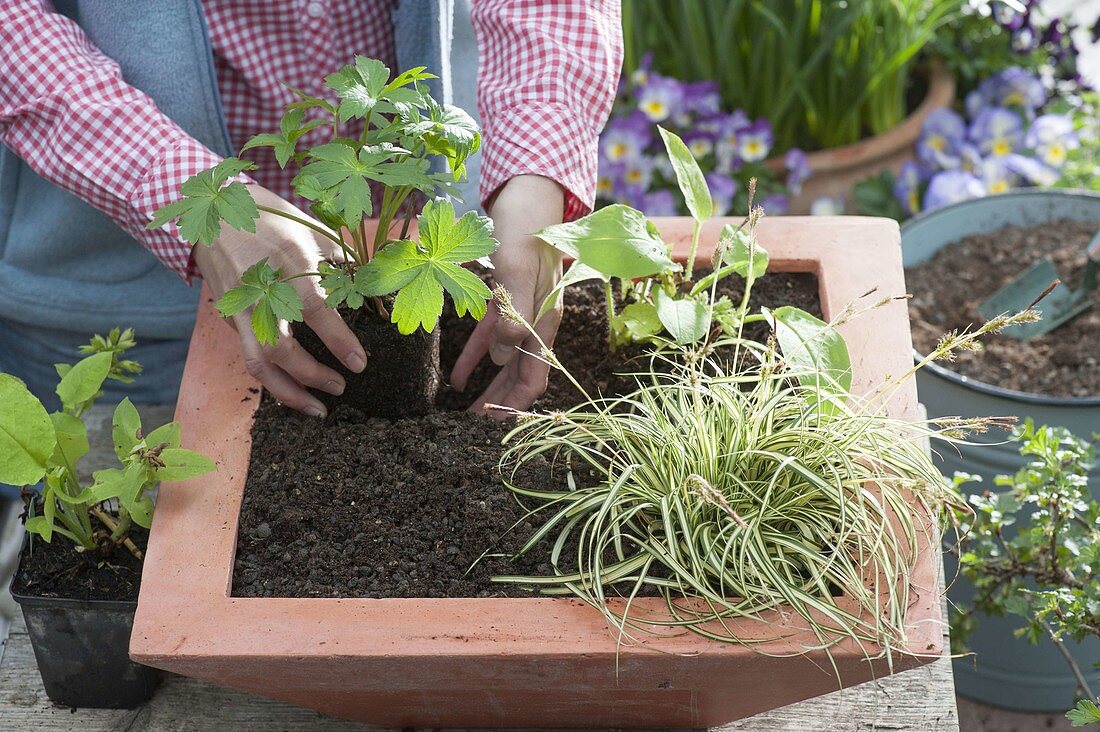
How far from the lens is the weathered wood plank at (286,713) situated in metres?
1.03

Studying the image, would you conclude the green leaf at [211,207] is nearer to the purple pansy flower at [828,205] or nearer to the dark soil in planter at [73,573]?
the dark soil in planter at [73,573]

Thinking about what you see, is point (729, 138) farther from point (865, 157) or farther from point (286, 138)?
point (286, 138)

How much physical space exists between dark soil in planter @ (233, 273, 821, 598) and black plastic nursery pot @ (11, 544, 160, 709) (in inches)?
6.1

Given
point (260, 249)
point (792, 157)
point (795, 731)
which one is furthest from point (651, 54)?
point (795, 731)

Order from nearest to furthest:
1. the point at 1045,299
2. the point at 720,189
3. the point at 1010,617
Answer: the point at 1010,617 → the point at 1045,299 → the point at 720,189

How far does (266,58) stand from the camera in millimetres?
1274

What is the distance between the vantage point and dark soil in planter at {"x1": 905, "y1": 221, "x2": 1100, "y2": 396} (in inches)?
60.4

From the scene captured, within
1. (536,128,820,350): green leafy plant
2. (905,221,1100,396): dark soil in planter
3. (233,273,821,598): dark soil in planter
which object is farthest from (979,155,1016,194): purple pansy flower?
(233,273,821,598): dark soil in planter

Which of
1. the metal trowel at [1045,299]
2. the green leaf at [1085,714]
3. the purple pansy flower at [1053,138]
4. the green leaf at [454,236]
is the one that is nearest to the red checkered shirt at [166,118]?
the green leaf at [454,236]

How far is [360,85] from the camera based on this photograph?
0.89 metres

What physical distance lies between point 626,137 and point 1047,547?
4.22 feet

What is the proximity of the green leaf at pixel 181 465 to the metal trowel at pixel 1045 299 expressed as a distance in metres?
1.18

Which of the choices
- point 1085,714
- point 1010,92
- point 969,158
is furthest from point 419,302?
point 1010,92

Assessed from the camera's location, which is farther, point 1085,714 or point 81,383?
point 81,383
